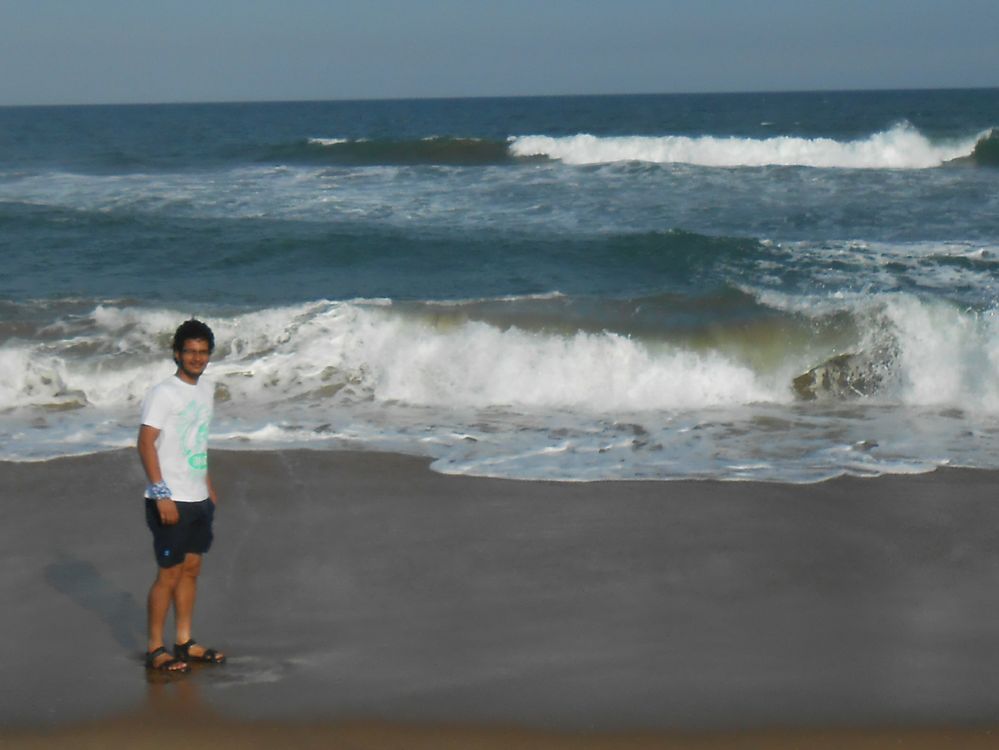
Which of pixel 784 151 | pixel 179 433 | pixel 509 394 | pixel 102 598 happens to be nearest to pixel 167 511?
pixel 179 433

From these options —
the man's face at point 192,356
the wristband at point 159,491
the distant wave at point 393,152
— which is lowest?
the wristband at point 159,491

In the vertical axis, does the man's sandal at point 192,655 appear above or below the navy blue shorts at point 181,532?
below

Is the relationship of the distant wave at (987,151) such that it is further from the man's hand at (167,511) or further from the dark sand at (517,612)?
the man's hand at (167,511)

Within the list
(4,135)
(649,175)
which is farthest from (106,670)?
(4,135)

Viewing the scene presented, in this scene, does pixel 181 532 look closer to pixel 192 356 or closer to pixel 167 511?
pixel 167 511

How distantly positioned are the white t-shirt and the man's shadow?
0.83 meters

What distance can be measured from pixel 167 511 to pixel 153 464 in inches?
6.8

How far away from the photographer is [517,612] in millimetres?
4980

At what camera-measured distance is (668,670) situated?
4.37 meters

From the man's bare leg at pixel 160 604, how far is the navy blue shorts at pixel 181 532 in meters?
0.06

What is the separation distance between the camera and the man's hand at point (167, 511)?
163 inches

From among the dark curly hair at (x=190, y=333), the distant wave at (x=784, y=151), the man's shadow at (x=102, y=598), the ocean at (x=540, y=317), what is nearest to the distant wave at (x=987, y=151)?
the distant wave at (x=784, y=151)

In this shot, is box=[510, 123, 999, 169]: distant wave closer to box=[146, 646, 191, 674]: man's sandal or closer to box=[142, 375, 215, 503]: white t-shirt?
box=[142, 375, 215, 503]: white t-shirt

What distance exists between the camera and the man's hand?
4.14 metres
